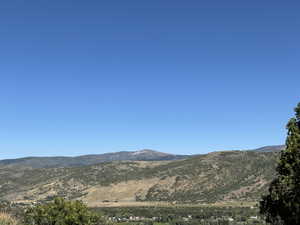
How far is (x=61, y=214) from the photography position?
46.7 m

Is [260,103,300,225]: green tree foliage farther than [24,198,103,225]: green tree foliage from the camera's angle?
No

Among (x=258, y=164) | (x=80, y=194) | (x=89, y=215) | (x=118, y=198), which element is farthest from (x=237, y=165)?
(x=89, y=215)

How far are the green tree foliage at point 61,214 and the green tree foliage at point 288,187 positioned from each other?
69.0ft

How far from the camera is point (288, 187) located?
32.6m

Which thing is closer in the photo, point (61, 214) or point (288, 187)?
point (288, 187)

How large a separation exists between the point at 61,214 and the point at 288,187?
80.4 ft

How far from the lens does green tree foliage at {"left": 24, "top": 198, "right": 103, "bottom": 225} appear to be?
148 ft

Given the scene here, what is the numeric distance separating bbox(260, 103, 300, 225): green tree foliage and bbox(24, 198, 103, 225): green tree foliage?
69.0ft

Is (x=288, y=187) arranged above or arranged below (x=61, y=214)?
above

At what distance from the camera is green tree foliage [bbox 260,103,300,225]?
32.1 metres

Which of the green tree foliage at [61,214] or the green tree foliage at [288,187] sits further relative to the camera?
the green tree foliage at [61,214]

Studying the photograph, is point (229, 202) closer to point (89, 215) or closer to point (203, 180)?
point (203, 180)

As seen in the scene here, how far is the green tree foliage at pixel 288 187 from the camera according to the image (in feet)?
105

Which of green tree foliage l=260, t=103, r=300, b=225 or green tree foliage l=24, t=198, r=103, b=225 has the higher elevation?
green tree foliage l=260, t=103, r=300, b=225
